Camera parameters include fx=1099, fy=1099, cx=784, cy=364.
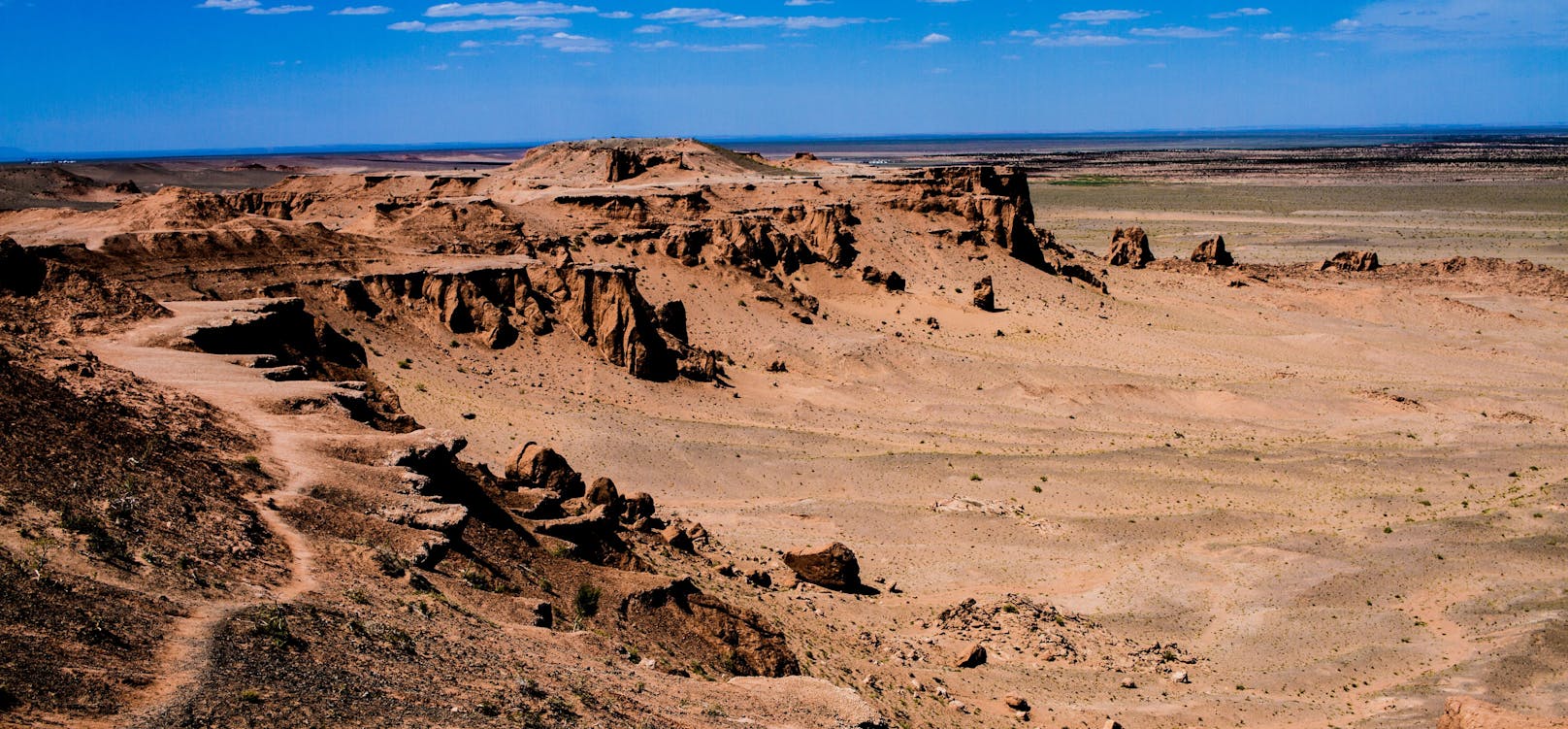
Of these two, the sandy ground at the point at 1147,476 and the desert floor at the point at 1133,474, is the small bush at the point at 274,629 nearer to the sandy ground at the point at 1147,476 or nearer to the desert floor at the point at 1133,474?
the desert floor at the point at 1133,474

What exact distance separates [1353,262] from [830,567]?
58679 mm

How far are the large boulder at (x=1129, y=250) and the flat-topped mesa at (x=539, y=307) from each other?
3701 centimetres

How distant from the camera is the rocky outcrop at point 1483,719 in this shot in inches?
582

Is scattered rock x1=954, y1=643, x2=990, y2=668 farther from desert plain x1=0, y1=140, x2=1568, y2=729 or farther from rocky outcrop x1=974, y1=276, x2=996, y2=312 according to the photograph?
rocky outcrop x1=974, y1=276, x2=996, y2=312

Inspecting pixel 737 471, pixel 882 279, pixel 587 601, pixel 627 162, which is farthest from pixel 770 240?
pixel 587 601

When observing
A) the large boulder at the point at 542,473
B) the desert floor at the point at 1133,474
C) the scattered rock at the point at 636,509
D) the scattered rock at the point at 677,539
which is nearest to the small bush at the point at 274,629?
the desert floor at the point at 1133,474

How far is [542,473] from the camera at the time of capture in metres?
21.7

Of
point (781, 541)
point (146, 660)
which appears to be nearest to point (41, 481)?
point (146, 660)

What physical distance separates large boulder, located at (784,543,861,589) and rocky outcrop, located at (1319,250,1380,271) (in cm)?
5696

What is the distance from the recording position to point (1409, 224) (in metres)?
97.8

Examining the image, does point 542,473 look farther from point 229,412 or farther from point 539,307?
point 539,307

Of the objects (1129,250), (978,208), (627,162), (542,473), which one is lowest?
(542,473)

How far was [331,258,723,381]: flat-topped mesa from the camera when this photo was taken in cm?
3475

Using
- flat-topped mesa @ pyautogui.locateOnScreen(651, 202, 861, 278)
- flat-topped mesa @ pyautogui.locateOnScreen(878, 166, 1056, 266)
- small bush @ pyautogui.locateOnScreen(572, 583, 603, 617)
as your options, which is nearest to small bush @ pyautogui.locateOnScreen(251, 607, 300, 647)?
small bush @ pyautogui.locateOnScreen(572, 583, 603, 617)
